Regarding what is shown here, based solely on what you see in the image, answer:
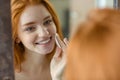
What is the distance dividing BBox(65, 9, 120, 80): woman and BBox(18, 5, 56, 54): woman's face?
15.3 inches

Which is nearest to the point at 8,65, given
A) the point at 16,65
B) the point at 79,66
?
the point at 16,65

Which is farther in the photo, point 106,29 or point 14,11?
point 14,11

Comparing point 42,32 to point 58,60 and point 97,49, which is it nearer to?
point 58,60

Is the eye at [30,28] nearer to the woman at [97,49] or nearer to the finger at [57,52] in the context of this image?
the finger at [57,52]

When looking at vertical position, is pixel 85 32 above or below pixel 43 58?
above

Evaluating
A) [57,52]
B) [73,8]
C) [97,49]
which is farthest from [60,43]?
[73,8]

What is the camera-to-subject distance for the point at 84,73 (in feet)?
1.48

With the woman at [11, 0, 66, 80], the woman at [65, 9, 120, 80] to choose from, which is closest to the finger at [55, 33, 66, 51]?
the woman at [11, 0, 66, 80]

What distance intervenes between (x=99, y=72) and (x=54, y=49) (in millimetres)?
440

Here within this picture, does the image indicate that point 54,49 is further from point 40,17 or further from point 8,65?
point 8,65

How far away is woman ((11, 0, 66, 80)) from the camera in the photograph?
853 millimetres

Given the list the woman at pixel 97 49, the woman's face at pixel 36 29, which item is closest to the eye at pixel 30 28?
the woman's face at pixel 36 29

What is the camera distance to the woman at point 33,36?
0.85 m

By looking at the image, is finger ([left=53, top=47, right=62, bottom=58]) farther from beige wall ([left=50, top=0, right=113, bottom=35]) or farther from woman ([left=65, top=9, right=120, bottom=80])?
woman ([left=65, top=9, right=120, bottom=80])
